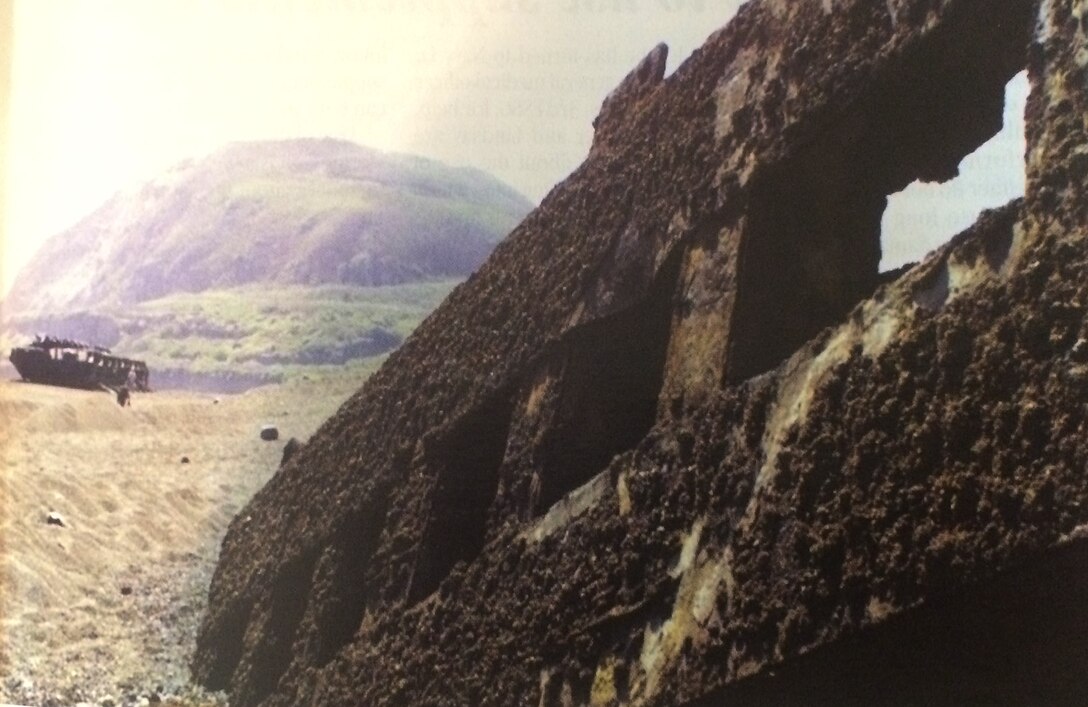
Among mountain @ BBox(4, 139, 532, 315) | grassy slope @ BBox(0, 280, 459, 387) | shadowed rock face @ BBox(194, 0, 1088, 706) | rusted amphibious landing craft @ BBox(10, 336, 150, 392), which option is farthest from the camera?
rusted amphibious landing craft @ BBox(10, 336, 150, 392)

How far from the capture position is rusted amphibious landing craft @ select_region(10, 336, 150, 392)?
3.19 metres

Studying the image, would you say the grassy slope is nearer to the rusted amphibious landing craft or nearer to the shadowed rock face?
the rusted amphibious landing craft

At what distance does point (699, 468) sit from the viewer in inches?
65.4

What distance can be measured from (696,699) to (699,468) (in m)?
0.34

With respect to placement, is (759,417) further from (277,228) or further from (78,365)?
(78,365)

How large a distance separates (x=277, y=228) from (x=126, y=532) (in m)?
0.94

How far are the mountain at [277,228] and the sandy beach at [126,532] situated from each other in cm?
31

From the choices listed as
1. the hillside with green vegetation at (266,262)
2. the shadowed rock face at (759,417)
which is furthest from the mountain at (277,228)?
the shadowed rock face at (759,417)

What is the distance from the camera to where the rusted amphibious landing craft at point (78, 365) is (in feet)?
10.5

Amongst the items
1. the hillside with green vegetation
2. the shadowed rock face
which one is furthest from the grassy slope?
the shadowed rock face

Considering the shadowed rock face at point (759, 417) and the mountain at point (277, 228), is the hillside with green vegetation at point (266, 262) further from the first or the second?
the shadowed rock face at point (759, 417)

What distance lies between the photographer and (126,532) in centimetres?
301

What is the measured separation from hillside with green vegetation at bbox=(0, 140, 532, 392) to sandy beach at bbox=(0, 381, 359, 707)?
0.11 m

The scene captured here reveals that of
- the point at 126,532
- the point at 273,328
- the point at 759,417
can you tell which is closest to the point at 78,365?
the point at 126,532
